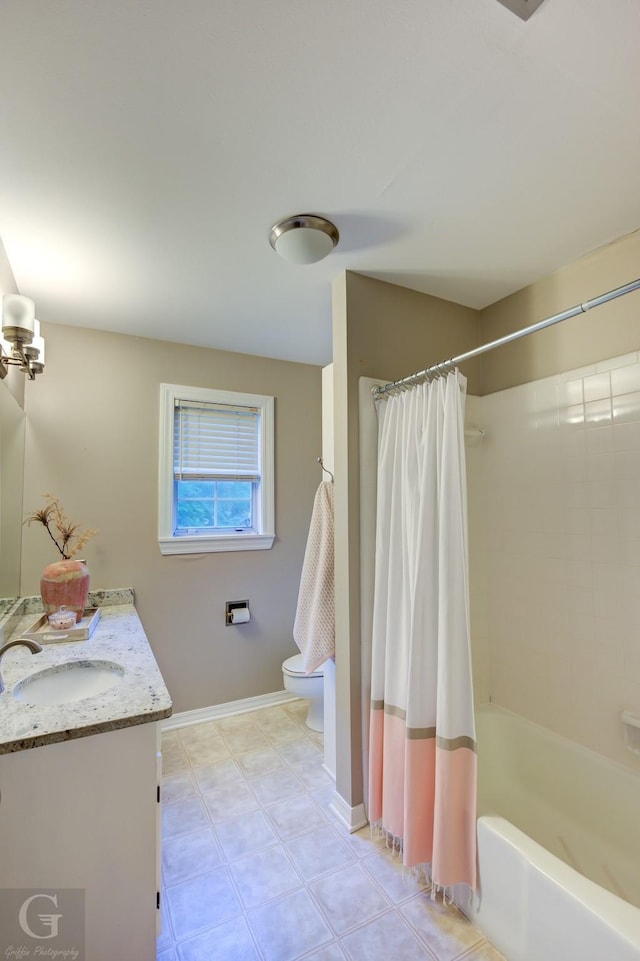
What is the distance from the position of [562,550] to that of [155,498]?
228 cm

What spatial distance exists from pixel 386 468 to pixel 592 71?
1.28 m

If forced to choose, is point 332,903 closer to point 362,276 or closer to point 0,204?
point 362,276

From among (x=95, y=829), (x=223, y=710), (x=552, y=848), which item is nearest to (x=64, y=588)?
(x=95, y=829)

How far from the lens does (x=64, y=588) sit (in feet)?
6.14

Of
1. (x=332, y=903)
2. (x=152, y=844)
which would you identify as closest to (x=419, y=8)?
(x=152, y=844)

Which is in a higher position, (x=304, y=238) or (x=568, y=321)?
(x=304, y=238)

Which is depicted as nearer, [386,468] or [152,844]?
[152,844]

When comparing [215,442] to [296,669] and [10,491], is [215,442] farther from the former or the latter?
[296,669]

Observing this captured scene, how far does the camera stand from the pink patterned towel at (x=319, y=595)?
6.45ft

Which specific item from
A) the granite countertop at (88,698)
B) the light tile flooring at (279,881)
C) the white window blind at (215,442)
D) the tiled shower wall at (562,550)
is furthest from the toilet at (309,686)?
the white window blind at (215,442)

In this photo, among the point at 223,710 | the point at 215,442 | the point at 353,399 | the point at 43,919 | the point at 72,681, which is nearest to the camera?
the point at 43,919

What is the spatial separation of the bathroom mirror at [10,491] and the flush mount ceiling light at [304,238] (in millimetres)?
1336

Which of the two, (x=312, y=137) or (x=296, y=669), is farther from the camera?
(x=296, y=669)

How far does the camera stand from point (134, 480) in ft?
8.33
